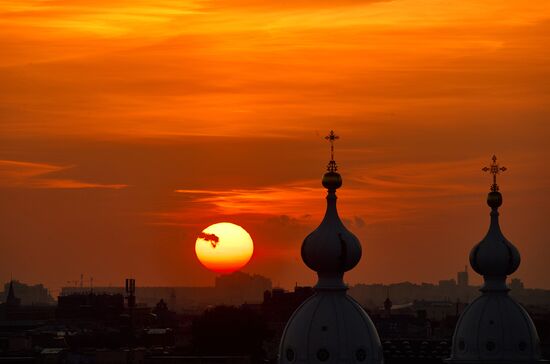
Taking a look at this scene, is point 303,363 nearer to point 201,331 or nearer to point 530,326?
point 530,326

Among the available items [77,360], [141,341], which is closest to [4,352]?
[77,360]

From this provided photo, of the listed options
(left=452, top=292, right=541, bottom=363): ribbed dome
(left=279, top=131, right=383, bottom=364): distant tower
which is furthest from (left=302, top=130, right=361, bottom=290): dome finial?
(left=452, top=292, right=541, bottom=363): ribbed dome

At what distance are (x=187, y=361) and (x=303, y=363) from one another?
2669 cm

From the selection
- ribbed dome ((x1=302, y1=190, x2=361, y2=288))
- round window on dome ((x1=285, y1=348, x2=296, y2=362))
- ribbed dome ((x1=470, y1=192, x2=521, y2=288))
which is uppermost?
ribbed dome ((x1=470, y1=192, x2=521, y2=288))

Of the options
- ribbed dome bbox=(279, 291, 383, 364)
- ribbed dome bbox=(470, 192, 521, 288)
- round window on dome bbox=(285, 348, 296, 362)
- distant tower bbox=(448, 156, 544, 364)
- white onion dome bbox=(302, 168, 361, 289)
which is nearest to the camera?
ribbed dome bbox=(279, 291, 383, 364)

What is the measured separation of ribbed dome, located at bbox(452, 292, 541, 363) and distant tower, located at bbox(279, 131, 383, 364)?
38.7 feet

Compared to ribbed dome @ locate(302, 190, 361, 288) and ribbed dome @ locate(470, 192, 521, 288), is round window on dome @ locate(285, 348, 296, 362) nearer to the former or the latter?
ribbed dome @ locate(302, 190, 361, 288)

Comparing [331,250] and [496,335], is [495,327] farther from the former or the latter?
[331,250]

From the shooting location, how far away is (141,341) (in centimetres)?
19988

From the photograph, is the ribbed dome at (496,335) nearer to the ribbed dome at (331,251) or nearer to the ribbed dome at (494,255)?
the ribbed dome at (494,255)

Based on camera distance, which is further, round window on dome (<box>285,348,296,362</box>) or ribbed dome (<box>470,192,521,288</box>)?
ribbed dome (<box>470,192,521,288</box>)

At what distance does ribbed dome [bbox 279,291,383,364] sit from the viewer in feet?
284

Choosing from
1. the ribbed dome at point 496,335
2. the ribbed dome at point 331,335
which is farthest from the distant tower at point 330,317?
the ribbed dome at point 496,335

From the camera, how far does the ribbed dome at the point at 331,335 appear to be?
284ft
